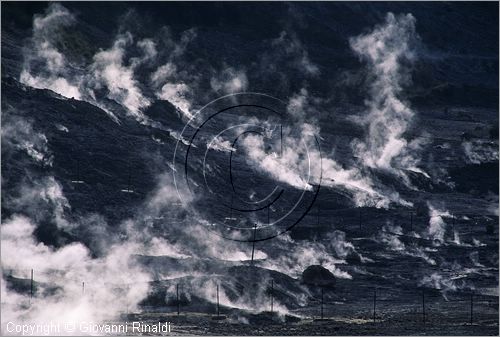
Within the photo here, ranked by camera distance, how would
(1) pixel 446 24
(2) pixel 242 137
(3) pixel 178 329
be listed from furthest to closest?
(1) pixel 446 24, (2) pixel 242 137, (3) pixel 178 329

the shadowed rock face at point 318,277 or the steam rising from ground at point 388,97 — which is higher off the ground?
the steam rising from ground at point 388,97

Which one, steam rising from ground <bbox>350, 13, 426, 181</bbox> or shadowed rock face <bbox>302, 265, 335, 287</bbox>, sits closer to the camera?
shadowed rock face <bbox>302, 265, 335, 287</bbox>

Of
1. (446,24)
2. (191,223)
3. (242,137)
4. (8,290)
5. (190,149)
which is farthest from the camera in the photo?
(446,24)

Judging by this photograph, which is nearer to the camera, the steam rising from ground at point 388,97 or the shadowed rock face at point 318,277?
the shadowed rock face at point 318,277

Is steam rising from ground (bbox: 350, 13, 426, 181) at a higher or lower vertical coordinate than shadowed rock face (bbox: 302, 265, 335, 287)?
higher

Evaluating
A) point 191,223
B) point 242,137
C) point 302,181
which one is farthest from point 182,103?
point 191,223

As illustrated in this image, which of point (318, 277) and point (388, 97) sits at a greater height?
point (388, 97)

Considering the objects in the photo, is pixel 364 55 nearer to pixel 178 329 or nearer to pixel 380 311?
pixel 380 311

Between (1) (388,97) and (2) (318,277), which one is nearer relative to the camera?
(2) (318,277)
